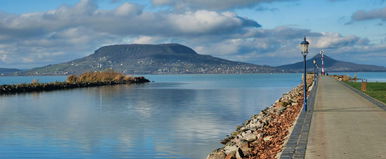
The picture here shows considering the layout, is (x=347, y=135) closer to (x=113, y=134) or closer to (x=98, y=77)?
(x=113, y=134)

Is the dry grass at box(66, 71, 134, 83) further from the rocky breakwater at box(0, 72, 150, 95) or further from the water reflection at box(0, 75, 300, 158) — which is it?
the water reflection at box(0, 75, 300, 158)

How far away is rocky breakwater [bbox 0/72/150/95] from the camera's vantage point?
60909mm

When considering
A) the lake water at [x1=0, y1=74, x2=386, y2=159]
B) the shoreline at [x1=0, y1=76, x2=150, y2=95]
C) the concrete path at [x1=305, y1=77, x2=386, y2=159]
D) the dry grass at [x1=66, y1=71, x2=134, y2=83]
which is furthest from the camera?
the dry grass at [x1=66, y1=71, x2=134, y2=83]

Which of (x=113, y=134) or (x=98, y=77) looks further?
(x=98, y=77)

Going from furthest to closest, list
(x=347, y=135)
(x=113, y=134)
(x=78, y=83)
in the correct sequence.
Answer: (x=78, y=83), (x=113, y=134), (x=347, y=135)

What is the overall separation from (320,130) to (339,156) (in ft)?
12.6

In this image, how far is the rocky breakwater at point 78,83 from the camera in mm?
60909

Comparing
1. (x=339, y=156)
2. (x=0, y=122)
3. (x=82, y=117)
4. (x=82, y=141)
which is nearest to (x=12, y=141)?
(x=82, y=141)

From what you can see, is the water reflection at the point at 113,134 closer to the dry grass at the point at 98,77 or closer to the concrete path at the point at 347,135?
the concrete path at the point at 347,135

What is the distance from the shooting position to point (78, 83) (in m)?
79.2

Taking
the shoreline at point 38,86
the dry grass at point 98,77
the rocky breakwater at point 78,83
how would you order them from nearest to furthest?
1. the shoreline at point 38,86
2. the rocky breakwater at point 78,83
3. the dry grass at point 98,77

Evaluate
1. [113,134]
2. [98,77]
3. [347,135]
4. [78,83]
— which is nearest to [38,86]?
[78,83]

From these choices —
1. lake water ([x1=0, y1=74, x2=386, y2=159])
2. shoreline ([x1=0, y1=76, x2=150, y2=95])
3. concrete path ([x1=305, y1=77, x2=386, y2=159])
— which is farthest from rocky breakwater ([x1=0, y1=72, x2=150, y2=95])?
concrete path ([x1=305, y1=77, x2=386, y2=159])

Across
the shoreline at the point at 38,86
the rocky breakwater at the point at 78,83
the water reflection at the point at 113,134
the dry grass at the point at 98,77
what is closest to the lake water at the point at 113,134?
the water reflection at the point at 113,134
